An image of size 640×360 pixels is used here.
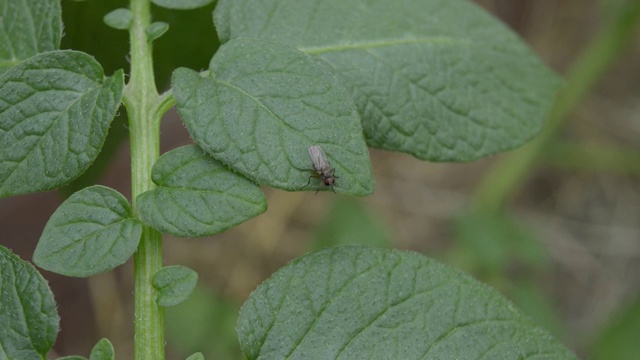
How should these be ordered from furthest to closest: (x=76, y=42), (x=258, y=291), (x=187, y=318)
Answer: (x=187, y=318) → (x=76, y=42) → (x=258, y=291)

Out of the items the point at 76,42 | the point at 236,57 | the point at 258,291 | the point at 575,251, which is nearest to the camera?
the point at 258,291

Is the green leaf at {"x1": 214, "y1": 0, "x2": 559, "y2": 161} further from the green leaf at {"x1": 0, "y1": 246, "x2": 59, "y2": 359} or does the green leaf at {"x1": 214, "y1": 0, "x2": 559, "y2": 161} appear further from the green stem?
the green stem

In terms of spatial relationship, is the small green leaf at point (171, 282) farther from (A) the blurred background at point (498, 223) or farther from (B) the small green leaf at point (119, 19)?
(A) the blurred background at point (498, 223)

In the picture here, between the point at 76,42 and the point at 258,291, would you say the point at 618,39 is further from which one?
the point at 258,291

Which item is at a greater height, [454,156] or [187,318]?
[454,156]

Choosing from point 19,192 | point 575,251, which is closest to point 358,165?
point 19,192

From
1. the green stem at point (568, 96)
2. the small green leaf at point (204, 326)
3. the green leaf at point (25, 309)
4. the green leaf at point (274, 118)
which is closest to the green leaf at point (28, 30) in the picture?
the green leaf at point (274, 118)

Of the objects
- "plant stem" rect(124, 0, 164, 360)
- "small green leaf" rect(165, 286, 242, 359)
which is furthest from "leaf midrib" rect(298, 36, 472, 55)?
"small green leaf" rect(165, 286, 242, 359)

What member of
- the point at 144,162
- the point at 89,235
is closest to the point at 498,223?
the point at 144,162
